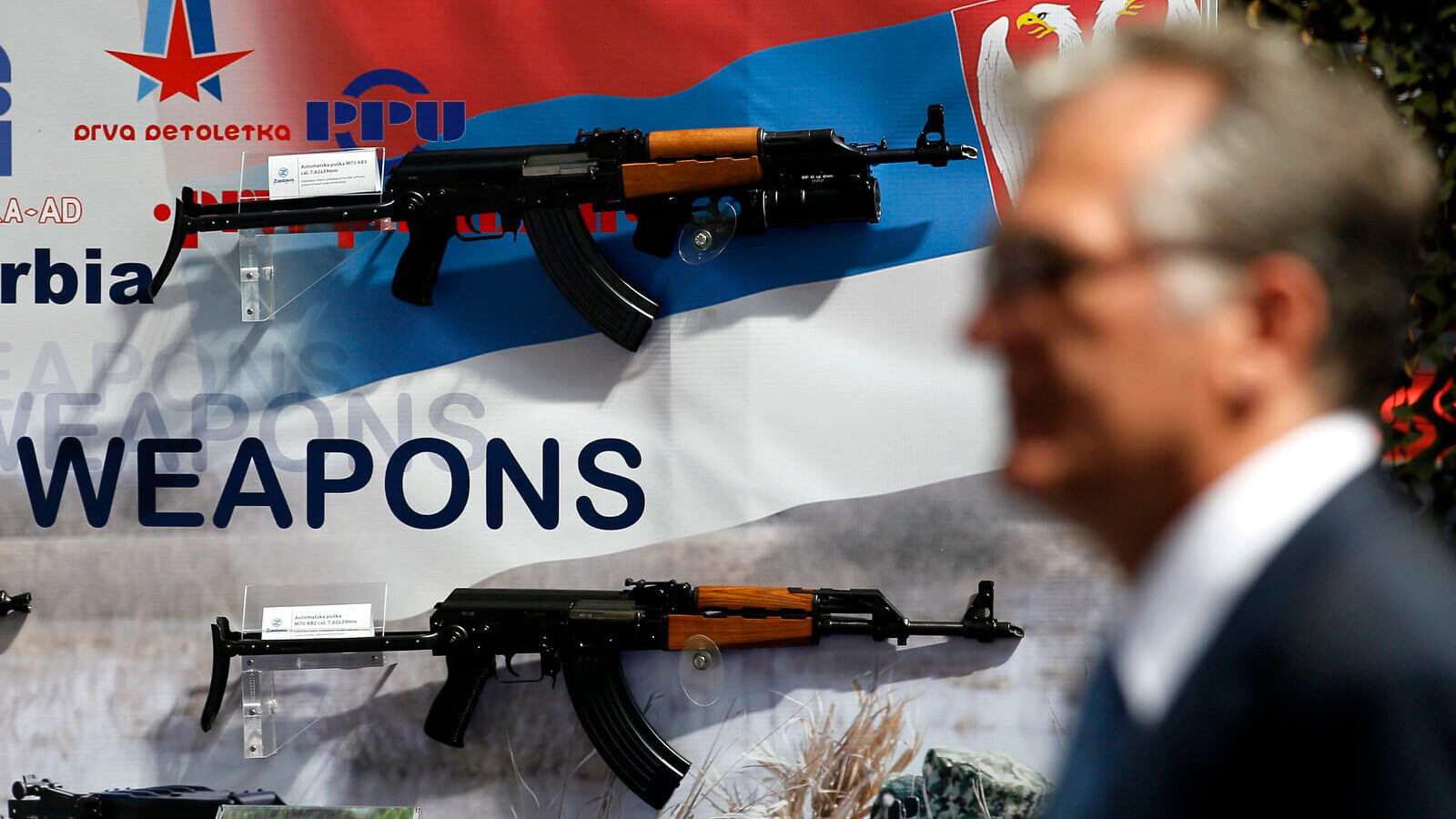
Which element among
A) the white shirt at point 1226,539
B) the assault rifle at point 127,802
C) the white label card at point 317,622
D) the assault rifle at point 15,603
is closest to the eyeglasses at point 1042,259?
the white shirt at point 1226,539

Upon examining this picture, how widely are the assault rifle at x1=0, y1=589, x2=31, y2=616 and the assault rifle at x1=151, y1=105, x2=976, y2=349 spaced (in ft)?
2.75

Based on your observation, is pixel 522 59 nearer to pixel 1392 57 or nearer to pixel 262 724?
pixel 262 724

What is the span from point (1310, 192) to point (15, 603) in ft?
9.08

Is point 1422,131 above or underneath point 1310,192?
above

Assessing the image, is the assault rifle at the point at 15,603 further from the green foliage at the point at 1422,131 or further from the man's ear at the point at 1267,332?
the green foliage at the point at 1422,131

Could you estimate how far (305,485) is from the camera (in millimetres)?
2490

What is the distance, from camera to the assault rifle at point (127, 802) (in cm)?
231

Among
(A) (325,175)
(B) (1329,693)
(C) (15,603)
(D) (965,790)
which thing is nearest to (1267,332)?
(B) (1329,693)

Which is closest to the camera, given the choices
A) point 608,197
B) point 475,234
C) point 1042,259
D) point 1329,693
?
point 1329,693

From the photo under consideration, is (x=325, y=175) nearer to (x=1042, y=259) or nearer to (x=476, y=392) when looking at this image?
(x=476, y=392)

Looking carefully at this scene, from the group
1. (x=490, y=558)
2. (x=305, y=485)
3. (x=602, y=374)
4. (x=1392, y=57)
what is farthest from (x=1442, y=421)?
(x=305, y=485)

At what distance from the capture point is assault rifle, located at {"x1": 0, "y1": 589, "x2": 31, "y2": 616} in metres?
2.49

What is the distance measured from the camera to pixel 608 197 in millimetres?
2312

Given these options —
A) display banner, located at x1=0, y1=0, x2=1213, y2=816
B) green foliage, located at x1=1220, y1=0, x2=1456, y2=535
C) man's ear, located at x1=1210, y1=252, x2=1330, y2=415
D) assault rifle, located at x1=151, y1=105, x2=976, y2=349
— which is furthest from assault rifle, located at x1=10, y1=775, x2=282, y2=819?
green foliage, located at x1=1220, y1=0, x2=1456, y2=535
